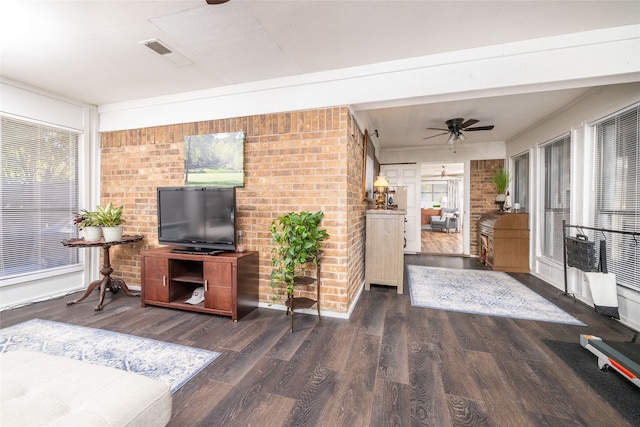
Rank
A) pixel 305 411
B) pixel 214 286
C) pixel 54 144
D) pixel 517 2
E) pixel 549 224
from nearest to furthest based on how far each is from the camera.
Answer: pixel 305 411
pixel 517 2
pixel 214 286
pixel 54 144
pixel 549 224

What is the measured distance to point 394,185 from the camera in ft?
21.6

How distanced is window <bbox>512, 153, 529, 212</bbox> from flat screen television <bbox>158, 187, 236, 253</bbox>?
519 centimetres

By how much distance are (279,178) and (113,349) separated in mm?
2099

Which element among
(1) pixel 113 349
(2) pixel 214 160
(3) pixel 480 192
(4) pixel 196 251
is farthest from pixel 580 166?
→ (1) pixel 113 349

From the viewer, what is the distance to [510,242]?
15.2 ft

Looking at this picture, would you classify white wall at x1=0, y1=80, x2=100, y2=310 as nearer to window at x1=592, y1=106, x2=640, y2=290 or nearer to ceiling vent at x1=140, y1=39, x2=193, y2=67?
ceiling vent at x1=140, y1=39, x2=193, y2=67

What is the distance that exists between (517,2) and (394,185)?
16.0 feet

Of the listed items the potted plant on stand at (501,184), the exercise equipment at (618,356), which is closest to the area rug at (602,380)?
the exercise equipment at (618,356)

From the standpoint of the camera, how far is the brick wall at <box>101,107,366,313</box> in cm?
276

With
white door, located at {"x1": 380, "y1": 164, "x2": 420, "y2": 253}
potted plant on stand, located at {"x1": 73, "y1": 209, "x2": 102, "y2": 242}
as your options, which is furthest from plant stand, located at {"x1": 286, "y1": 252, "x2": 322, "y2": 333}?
white door, located at {"x1": 380, "y1": 164, "x2": 420, "y2": 253}

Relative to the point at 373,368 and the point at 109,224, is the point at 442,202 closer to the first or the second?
the point at 373,368

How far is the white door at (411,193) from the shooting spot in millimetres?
6430

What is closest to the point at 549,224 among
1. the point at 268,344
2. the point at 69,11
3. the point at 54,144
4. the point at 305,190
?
the point at 305,190

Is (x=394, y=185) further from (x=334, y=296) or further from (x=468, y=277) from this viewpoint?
(x=334, y=296)
